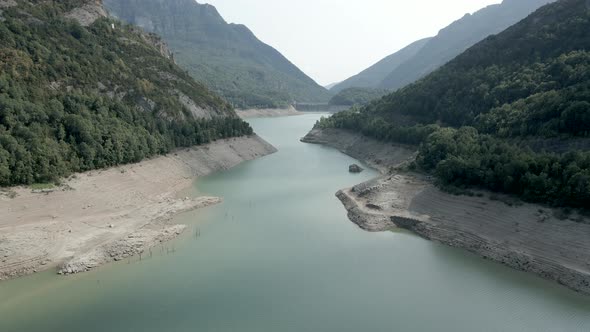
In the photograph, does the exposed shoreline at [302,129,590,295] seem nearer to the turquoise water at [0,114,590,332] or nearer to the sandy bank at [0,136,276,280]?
the turquoise water at [0,114,590,332]

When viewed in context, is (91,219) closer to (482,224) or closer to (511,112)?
(482,224)

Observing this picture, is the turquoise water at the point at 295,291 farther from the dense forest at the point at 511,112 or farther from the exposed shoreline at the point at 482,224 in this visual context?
the dense forest at the point at 511,112

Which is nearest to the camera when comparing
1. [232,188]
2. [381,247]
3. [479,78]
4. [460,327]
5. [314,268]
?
[460,327]

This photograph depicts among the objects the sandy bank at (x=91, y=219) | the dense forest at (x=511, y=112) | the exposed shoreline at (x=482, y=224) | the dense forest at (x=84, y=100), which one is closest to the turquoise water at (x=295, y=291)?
the exposed shoreline at (x=482, y=224)

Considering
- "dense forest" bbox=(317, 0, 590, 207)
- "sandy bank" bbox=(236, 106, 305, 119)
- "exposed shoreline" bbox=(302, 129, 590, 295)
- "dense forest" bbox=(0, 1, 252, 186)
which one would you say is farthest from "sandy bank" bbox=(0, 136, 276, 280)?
"sandy bank" bbox=(236, 106, 305, 119)

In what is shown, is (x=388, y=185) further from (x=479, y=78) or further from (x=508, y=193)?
(x=479, y=78)

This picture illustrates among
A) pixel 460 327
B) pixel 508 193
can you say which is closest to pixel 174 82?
pixel 508 193

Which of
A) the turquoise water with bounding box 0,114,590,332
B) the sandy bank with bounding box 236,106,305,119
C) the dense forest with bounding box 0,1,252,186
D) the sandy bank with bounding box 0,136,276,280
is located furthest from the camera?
the sandy bank with bounding box 236,106,305,119
